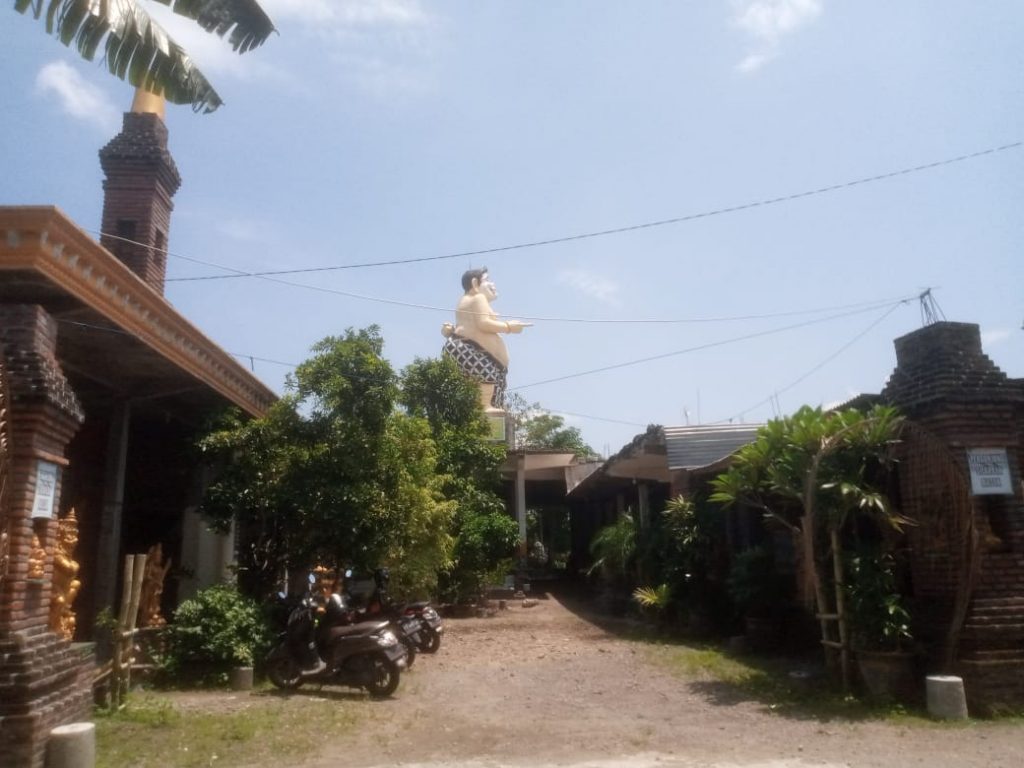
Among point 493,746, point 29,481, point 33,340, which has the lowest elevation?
point 493,746

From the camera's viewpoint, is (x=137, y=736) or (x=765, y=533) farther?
(x=765, y=533)

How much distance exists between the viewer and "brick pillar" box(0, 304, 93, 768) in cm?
555

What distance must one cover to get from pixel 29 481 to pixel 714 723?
227 inches

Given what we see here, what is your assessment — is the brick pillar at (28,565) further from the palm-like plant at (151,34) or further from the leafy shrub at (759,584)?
the leafy shrub at (759,584)

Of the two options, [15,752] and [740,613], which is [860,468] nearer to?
[740,613]

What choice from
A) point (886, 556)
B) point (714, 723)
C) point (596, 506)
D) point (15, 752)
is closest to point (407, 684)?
point (714, 723)

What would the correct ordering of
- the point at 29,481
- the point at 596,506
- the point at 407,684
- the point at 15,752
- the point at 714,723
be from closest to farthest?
the point at 15,752 → the point at 29,481 → the point at 714,723 → the point at 407,684 → the point at 596,506

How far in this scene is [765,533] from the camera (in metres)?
12.9

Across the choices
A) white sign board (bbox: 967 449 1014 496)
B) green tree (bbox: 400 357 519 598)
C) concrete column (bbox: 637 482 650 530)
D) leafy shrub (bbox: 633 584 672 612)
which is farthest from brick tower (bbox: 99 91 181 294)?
white sign board (bbox: 967 449 1014 496)

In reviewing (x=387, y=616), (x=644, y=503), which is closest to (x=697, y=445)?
(x=644, y=503)

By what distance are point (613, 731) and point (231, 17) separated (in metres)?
6.44

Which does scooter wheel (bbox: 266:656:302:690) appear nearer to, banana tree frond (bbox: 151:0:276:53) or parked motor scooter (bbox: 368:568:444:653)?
parked motor scooter (bbox: 368:568:444:653)

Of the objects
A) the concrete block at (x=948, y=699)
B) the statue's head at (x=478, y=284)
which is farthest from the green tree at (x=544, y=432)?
the concrete block at (x=948, y=699)

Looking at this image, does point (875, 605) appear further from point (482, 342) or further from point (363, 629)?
point (482, 342)
